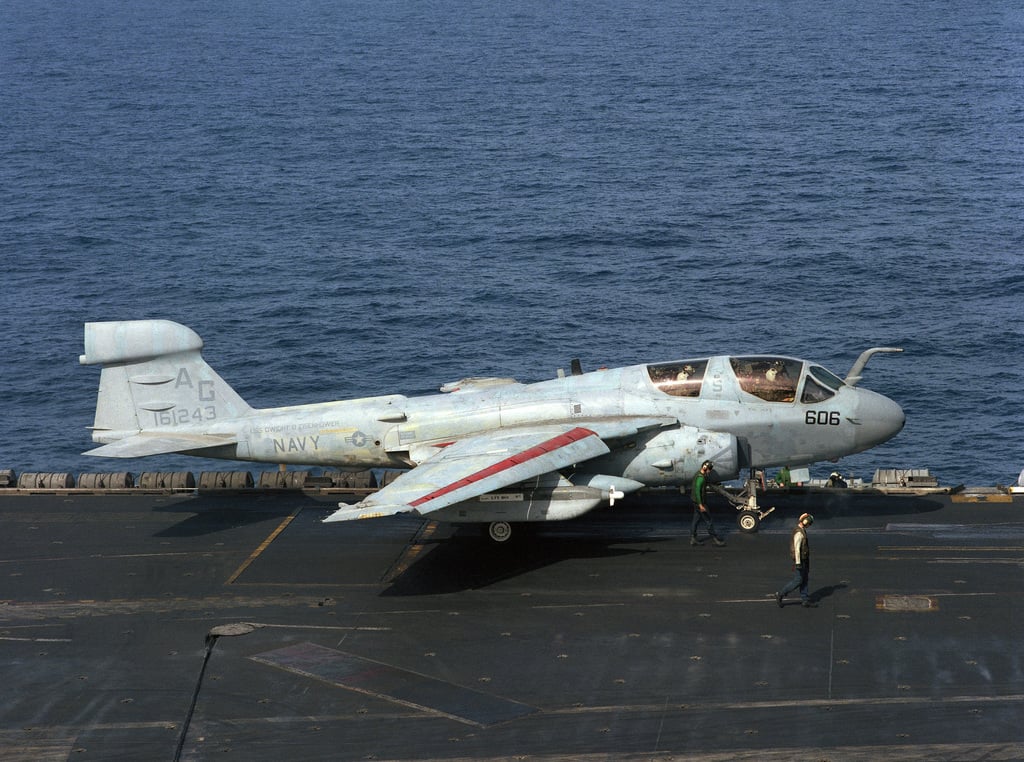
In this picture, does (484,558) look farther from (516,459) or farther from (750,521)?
(750,521)

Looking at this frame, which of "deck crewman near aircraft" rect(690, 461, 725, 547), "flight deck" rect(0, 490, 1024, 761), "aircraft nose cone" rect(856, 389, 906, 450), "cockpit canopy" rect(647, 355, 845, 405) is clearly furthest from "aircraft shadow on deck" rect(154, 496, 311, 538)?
"aircraft nose cone" rect(856, 389, 906, 450)

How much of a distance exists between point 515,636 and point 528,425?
768cm

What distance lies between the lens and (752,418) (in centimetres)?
3017

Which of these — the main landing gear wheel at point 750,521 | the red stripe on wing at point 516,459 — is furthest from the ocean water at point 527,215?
the red stripe on wing at point 516,459

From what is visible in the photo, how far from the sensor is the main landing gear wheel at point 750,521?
1174 inches

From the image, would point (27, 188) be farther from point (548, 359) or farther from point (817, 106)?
point (817, 106)

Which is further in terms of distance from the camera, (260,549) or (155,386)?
(155,386)

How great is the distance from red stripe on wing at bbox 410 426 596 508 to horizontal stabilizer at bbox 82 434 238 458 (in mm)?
7935

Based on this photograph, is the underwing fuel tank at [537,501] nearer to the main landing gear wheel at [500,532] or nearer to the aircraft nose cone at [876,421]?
the main landing gear wheel at [500,532]

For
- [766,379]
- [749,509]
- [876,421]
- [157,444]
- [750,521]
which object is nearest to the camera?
[750,521]

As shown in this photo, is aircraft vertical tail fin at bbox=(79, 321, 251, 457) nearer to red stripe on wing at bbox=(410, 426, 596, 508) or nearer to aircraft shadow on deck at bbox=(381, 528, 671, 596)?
aircraft shadow on deck at bbox=(381, 528, 671, 596)

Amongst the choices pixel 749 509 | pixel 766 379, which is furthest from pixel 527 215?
pixel 749 509

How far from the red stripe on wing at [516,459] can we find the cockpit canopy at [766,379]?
2741mm

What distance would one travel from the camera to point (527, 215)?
8844 centimetres
